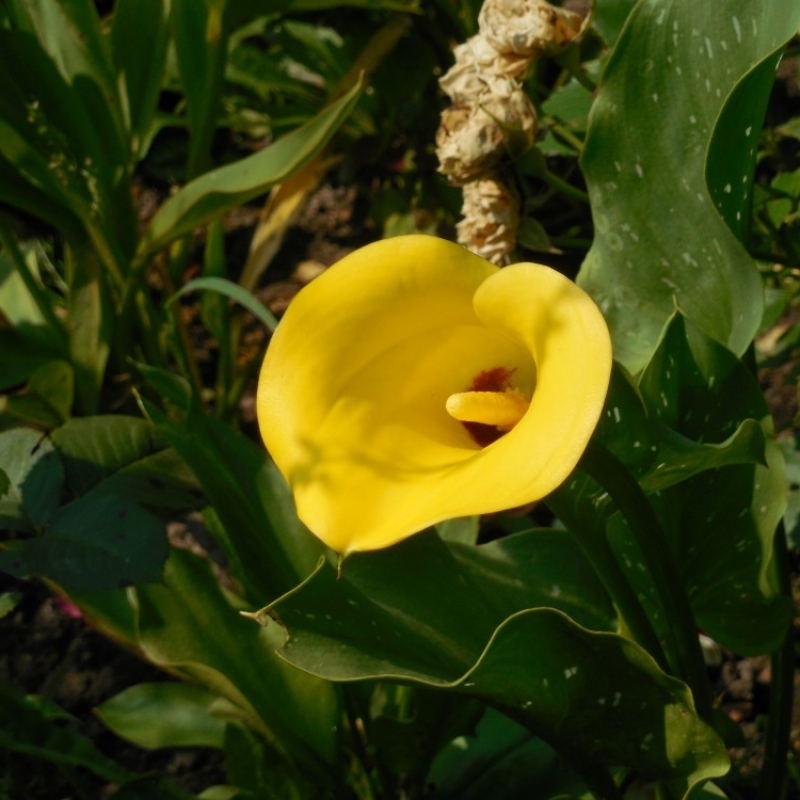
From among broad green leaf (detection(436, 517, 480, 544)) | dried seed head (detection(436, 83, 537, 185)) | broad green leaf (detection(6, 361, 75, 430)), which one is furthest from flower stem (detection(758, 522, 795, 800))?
broad green leaf (detection(6, 361, 75, 430))

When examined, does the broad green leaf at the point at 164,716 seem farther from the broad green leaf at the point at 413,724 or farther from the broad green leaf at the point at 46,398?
the broad green leaf at the point at 46,398

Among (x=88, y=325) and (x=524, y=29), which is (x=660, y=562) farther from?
(x=88, y=325)

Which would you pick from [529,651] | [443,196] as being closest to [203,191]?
[443,196]

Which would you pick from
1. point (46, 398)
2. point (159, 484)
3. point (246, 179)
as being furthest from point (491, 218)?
point (46, 398)

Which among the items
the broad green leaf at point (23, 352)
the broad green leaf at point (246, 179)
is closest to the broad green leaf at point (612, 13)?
the broad green leaf at point (246, 179)

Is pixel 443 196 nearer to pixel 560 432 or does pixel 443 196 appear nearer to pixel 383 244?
pixel 383 244
